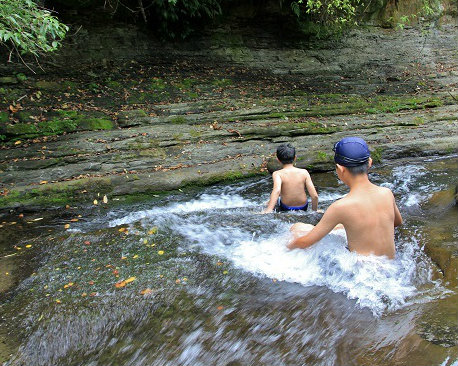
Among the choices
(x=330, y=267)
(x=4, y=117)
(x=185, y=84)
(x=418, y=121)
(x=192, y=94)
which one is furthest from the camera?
(x=185, y=84)

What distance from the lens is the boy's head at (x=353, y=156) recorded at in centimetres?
288

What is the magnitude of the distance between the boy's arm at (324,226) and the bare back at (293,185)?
6.46 ft

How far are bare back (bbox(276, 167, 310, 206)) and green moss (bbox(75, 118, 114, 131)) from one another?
13.5 feet

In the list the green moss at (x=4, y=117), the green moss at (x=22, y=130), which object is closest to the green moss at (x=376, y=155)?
the green moss at (x=22, y=130)

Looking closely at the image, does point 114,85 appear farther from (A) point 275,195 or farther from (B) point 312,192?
(B) point 312,192


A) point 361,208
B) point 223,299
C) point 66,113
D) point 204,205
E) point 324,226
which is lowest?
point 204,205

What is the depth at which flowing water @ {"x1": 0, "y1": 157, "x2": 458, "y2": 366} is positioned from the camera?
2.49 metres

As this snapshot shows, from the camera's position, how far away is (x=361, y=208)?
9.59 ft

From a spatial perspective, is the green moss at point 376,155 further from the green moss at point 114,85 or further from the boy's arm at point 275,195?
the green moss at point 114,85

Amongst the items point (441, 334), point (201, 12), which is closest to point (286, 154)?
point (441, 334)

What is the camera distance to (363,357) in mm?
2289

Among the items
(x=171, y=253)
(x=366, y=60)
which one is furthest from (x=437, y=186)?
(x=366, y=60)

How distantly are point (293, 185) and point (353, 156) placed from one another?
7.74 feet

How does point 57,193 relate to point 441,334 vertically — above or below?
below
